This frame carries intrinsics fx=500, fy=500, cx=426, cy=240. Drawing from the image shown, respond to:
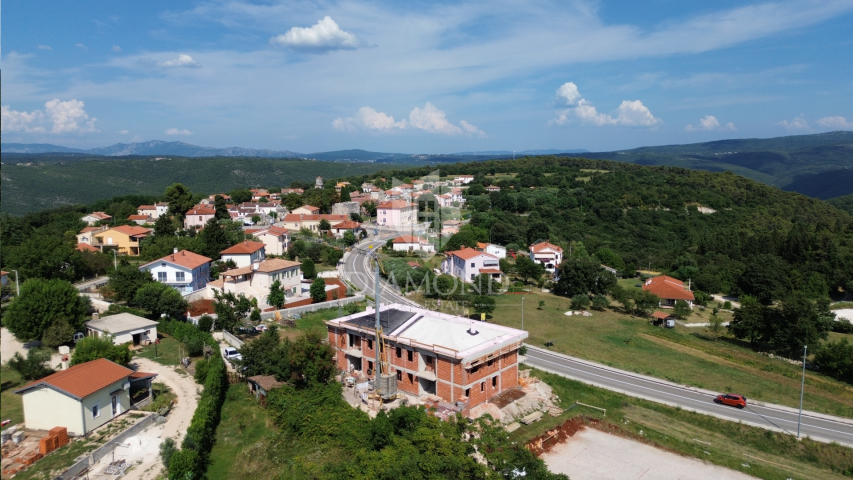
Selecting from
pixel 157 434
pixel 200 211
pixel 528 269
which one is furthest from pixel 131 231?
pixel 528 269

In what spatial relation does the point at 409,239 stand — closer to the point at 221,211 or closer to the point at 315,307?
the point at 315,307

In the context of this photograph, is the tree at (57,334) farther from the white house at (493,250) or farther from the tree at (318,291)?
the white house at (493,250)

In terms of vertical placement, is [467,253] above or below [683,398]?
above

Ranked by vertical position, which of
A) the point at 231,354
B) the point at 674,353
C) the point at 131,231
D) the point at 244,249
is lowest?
the point at 674,353

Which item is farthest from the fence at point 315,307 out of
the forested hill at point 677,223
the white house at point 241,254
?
the forested hill at point 677,223

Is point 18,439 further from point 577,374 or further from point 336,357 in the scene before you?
point 577,374

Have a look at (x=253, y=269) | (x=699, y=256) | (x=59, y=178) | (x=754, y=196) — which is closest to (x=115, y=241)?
(x=253, y=269)
